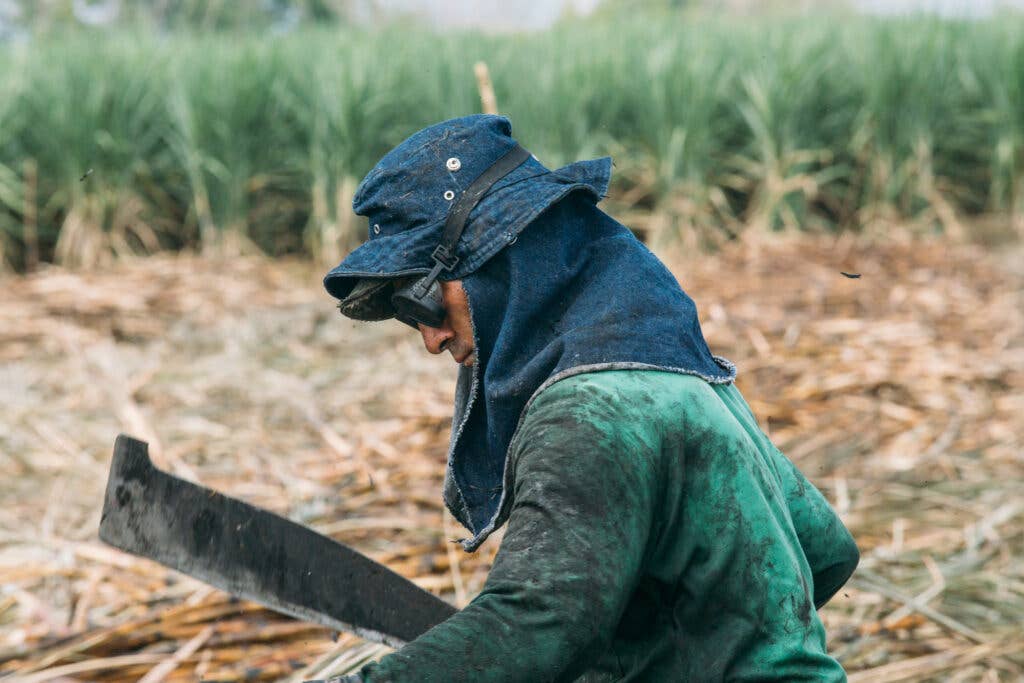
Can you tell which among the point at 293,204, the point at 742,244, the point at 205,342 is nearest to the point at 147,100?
the point at 293,204

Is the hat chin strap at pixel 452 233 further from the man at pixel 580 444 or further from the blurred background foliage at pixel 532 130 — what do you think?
the blurred background foliage at pixel 532 130

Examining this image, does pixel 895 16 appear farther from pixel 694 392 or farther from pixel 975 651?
pixel 694 392

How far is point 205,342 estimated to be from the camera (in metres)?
6.09

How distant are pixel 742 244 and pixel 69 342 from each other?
13.3 ft

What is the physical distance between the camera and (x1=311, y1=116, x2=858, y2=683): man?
134 cm

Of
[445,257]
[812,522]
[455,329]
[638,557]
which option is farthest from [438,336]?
[812,522]

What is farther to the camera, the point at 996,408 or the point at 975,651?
the point at 996,408

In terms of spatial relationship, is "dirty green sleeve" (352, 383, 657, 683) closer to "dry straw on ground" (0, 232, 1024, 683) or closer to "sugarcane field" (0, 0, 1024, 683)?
"sugarcane field" (0, 0, 1024, 683)

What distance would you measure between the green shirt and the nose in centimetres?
28

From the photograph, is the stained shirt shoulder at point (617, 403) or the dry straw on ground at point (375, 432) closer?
the stained shirt shoulder at point (617, 403)

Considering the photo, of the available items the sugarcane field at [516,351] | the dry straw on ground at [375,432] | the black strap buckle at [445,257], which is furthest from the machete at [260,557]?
the black strap buckle at [445,257]

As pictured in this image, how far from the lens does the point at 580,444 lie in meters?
1.41

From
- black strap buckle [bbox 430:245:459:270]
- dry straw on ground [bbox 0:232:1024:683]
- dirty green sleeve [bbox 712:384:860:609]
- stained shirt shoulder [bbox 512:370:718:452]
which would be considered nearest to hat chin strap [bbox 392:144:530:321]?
black strap buckle [bbox 430:245:459:270]

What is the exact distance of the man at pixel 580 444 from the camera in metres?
1.34
